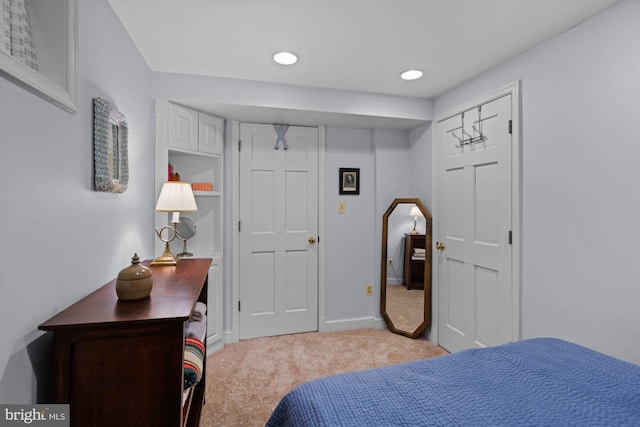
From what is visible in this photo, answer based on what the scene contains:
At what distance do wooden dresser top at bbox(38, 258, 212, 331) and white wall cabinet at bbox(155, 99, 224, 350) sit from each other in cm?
125

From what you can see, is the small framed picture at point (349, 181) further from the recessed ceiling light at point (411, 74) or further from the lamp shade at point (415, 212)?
the recessed ceiling light at point (411, 74)

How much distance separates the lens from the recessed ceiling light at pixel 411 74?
7.92 feet

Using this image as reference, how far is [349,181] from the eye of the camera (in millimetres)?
3281

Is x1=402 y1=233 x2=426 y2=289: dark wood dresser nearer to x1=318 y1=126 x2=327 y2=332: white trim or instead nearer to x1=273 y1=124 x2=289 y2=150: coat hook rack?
x1=318 y1=126 x2=327 y2=332: white trim

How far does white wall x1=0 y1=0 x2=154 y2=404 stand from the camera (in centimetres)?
89

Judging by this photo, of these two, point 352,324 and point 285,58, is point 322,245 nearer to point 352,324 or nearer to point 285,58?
point 352,324

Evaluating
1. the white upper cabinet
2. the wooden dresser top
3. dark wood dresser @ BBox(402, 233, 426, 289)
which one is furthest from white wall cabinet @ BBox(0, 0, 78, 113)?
dark wood dresser @ BBox(402, 233, 426, 289)

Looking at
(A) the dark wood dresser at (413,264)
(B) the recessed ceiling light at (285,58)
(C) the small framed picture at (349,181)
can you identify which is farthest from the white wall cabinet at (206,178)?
(A) the dark wood dresser at (413,264)

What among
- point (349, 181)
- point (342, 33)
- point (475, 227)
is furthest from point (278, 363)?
point (342, 33)

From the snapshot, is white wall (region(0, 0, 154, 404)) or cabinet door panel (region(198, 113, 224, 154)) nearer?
white wall (region(0, 0, 154, 404))

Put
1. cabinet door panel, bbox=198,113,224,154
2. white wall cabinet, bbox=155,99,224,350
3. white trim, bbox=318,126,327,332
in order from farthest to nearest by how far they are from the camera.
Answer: white trim, bbox=318,126,327,332
cabinet door panel, bbox=198,113,224,154
white wall cabinet, bbox=155,99,224,350

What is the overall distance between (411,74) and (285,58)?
3.32 ft

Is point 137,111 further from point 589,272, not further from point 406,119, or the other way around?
point 589,272

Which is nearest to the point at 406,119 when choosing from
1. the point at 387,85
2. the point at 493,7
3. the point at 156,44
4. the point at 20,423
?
the point at 387,85
